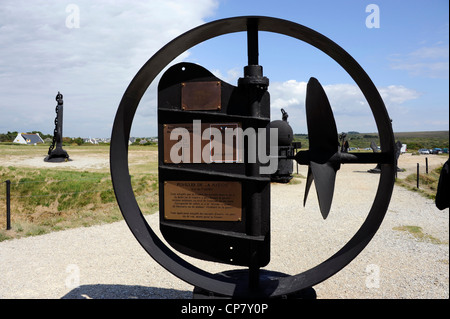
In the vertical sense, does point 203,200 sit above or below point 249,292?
above

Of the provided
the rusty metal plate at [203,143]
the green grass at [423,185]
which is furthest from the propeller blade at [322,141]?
the green grass at [423,185]

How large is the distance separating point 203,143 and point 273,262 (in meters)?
3.43

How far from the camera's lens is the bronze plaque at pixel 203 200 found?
4.09m

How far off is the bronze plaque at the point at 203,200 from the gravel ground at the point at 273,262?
1.71 metres

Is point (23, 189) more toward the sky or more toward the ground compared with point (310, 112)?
more toward the ground

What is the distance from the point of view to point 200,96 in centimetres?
409

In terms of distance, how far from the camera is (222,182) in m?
→ 4.09

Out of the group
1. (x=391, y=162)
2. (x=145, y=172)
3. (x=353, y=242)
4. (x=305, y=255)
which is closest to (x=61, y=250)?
(x=305, y=255)

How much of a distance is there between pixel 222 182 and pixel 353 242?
1632mm

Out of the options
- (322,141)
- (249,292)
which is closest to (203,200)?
(249,292)

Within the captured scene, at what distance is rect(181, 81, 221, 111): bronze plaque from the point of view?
4062mm

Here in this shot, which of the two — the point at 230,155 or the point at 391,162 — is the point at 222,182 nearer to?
the point at 230,155
